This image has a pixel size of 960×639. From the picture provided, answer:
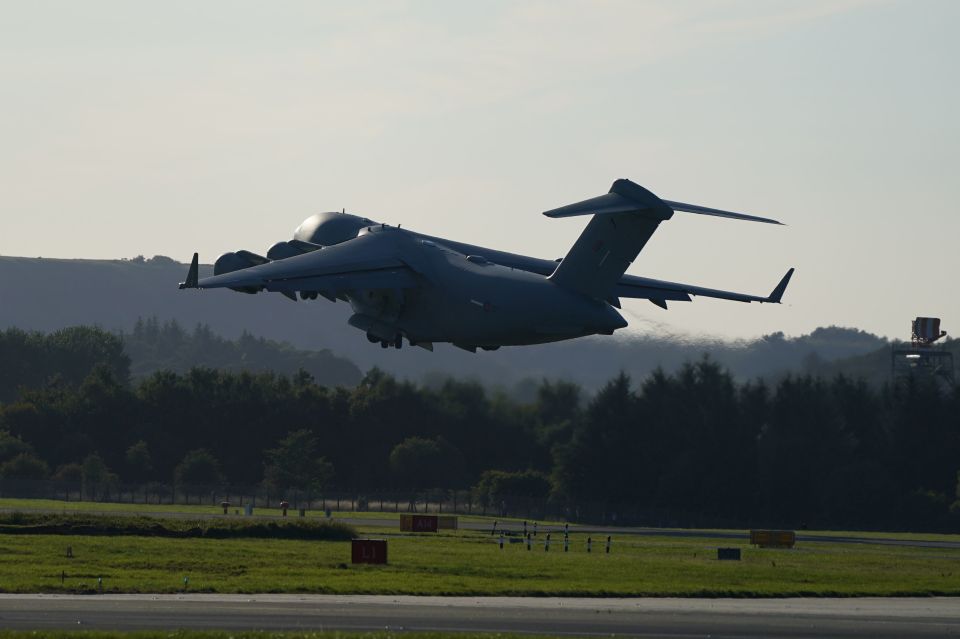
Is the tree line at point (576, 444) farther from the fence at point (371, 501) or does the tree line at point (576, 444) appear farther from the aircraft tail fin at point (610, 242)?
the aircraft tail fin at point (610, 242)

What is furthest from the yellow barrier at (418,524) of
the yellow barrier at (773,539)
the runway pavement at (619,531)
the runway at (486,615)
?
the runway at (486,615)

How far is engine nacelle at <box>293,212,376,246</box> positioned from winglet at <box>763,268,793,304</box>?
17.9 meters

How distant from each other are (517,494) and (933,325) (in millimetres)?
44337

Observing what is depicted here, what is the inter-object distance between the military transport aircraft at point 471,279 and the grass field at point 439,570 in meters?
8.88

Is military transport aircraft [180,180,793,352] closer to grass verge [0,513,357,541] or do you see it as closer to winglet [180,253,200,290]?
winglet [180,253,200,290]

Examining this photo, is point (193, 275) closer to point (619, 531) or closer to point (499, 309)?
point (499, 309)

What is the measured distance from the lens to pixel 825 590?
5441cm

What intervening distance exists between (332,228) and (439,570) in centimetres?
1800

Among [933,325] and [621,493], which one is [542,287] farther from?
[933,325]

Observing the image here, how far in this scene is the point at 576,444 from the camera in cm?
12275

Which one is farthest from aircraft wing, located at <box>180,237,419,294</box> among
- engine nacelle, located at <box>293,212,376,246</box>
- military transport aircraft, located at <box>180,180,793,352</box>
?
engine nacelle, located at <box>293,212,376,246</box>

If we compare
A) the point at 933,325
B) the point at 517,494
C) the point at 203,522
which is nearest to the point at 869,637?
the point at 203,522

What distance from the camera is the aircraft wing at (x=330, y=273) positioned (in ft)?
189

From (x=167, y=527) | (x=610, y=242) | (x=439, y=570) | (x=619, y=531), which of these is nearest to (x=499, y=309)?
(x=610, y=242)
